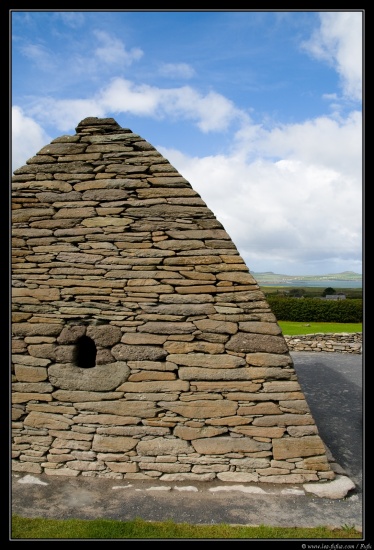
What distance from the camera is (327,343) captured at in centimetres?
1623

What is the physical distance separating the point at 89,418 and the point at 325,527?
140 inches

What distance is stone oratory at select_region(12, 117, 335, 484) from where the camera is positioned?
17.3 ft

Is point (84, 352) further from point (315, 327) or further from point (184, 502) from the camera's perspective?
point (315, 327)

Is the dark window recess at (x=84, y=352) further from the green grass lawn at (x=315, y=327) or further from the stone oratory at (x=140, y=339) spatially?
the green grass lawn at (x=315, y=327)

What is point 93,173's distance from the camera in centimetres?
566

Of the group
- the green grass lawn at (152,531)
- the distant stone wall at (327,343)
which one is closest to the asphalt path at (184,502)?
the green grass lawn at (152,531)

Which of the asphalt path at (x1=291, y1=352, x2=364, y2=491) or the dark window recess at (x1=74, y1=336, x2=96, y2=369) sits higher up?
the dark window recess at (x1=74, y1=336, x2=96, y2=369)

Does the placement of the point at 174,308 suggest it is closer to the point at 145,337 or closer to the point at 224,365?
the point at 145,337

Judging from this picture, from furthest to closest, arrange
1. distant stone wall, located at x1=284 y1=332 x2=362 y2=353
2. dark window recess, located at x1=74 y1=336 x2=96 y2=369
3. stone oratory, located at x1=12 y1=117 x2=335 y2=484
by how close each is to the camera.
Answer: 1. distant stone wall, located at x1=284 y1=332 x2=362 y2=353
2. dark window recess, located at x1=74 y1=336 x2=96 y2=369
3. stone oratory, located at x1=12 y1=117 x2=335 y2=484

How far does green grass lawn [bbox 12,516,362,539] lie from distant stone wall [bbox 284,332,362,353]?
12.2 meters

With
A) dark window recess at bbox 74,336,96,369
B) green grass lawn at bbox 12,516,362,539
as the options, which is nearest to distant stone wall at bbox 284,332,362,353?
dark window recess at bbox 74,336,96,369

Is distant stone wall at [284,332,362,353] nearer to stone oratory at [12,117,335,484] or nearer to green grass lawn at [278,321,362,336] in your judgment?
green grass lawn at [278,321,362,336]

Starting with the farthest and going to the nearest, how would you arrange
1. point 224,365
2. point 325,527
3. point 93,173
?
point 93,173 < point 224,365 < point 325,527
